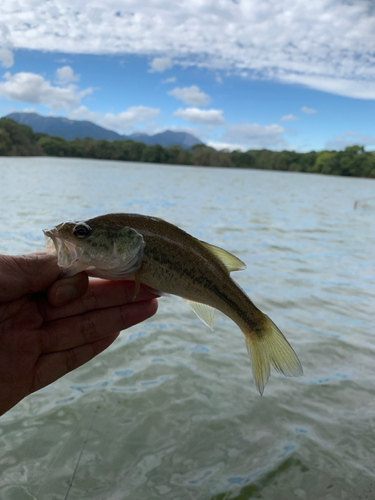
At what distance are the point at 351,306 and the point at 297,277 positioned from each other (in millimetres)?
2179

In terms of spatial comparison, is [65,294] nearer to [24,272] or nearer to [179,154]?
[24,272]

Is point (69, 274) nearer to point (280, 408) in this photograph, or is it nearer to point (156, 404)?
point (156, 404)

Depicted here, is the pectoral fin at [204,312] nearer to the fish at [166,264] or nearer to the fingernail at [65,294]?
the fish at [166,264]

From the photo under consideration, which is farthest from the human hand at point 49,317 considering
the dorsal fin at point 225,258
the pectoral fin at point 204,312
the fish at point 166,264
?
the dorsal fin at point 225,258

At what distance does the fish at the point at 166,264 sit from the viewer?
95.5 inches

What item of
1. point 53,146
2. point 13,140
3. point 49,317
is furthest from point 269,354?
point 53,146

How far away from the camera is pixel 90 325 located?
3.07 meters

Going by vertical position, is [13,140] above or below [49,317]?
above

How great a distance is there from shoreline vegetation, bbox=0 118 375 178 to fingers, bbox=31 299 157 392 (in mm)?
107472

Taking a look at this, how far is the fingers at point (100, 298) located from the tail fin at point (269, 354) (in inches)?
34.1

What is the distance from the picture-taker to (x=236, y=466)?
4.02m

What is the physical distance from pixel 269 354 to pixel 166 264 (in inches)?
37.4

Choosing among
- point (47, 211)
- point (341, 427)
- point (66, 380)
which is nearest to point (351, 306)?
point (341, 427)

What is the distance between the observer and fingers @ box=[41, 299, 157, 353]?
3000mm
